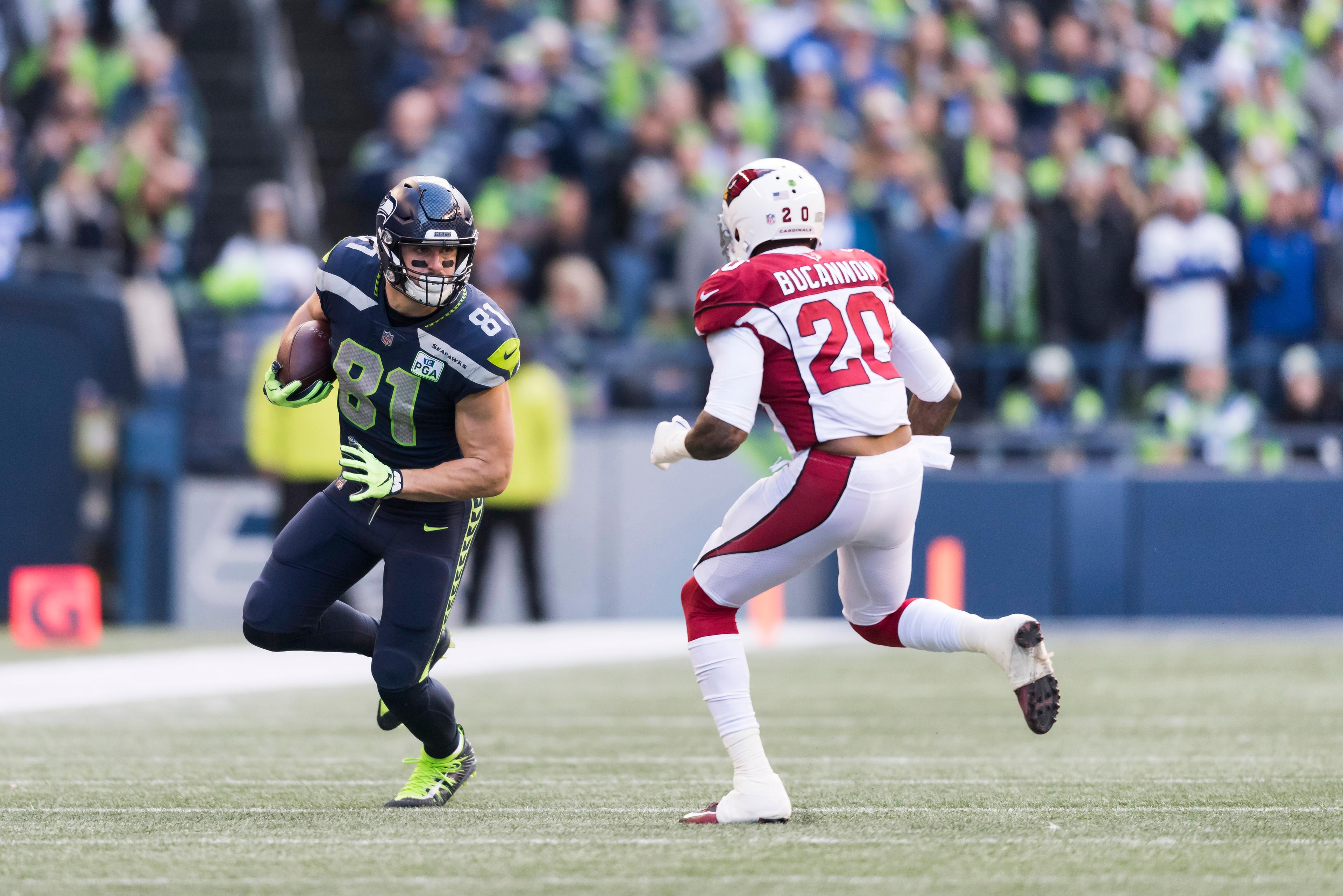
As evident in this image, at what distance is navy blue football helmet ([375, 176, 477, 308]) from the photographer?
5.81 m

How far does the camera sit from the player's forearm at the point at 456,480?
589 centimetres

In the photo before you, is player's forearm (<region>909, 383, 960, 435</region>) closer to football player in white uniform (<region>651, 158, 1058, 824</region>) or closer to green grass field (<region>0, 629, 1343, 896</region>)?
football player in white uniform (<region>651, 158, 1058, 824</region>)

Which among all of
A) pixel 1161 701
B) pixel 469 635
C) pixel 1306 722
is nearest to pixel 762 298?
pixel 1306 722

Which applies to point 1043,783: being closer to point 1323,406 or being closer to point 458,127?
point 1323,406

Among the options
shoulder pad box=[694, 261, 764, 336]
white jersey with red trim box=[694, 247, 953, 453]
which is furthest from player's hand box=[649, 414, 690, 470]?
shoulder pad box=[694, 261, 764, 336]

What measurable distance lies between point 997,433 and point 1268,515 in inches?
74.1

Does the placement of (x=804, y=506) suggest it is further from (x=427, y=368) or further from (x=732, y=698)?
(x=427, y=368)

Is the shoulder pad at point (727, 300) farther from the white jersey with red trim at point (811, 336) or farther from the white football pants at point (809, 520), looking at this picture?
the white football pants at point (809, 520)

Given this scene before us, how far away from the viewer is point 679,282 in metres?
13.9

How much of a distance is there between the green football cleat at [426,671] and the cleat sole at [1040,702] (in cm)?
170

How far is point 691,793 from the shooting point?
244 inches

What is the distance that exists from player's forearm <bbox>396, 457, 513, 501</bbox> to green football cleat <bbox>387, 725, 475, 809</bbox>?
75 cm

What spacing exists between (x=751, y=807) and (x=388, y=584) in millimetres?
1302

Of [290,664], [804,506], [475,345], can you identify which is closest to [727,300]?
[804,506]
